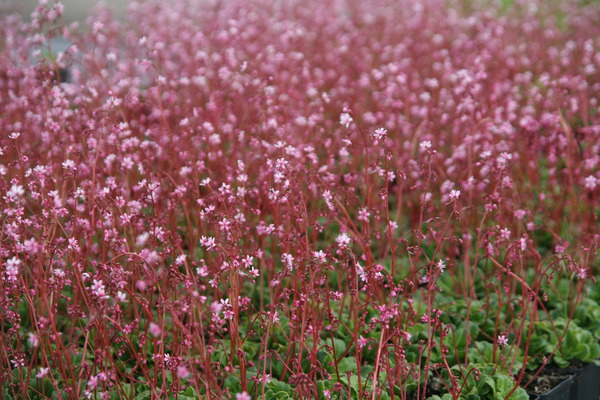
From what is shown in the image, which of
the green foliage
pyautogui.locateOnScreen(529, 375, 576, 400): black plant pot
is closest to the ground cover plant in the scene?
the green foliage

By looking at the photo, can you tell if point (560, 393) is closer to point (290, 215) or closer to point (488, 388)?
point (488, 388)

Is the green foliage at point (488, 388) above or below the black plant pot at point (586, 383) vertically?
above

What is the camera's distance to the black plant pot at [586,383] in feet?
11.4

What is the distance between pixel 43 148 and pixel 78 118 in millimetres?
273

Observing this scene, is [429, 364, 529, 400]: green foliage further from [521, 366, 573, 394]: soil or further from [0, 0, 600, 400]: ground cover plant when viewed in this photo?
[521, 366, 573, 394]: soil

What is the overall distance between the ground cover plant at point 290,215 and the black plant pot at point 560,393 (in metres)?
0.15

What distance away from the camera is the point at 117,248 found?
106 inches

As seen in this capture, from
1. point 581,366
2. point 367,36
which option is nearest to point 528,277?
point 581,366

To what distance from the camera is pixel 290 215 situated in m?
3.34

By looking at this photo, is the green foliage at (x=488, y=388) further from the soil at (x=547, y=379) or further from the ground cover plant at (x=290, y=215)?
the soil at (x=547, y=379)

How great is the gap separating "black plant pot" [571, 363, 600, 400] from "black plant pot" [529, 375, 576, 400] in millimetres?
Answer: 42

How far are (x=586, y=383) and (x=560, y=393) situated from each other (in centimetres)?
33

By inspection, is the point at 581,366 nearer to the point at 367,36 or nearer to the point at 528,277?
the point at 528,277

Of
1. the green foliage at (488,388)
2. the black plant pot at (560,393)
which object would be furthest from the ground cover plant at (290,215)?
the black plant pot at (560,393)
